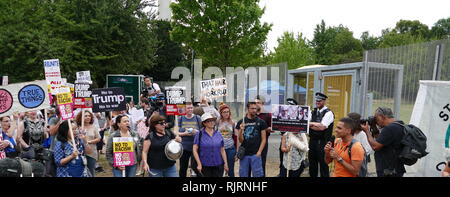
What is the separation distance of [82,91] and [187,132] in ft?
9.49

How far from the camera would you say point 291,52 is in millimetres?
32094

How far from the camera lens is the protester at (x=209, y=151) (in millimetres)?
5660

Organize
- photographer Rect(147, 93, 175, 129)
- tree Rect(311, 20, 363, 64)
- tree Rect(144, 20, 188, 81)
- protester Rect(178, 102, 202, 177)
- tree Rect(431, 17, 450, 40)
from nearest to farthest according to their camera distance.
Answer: protester Rect(178, 102, 202, 177) < photographer Rect(147, 93, 175, 129) < tree Rect(144, 20, 188, 81) < tree Rect(431, 17, 450, 40) < tree Rect(311, 20, 363, 64)

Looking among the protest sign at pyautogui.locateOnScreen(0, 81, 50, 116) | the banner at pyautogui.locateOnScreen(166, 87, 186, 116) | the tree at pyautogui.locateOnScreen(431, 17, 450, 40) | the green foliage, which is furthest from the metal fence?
the tree at pyautogui.locateOnScreen(431, 17, 450, 40)

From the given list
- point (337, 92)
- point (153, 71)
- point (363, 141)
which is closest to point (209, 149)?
point (363, 141)

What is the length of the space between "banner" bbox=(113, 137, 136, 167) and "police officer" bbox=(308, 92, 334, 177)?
132 inches

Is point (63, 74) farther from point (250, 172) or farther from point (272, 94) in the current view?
point (250, 172)

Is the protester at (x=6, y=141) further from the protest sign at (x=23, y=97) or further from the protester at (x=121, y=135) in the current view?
the protester at (x=121, y=135)

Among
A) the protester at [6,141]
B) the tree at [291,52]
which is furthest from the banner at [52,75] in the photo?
the tree at [291,52]

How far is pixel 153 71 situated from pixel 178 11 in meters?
26.4

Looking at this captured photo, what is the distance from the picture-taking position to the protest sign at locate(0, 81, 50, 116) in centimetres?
606

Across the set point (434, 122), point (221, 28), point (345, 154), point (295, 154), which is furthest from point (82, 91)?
point (221, 28)

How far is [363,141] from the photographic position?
612 cm

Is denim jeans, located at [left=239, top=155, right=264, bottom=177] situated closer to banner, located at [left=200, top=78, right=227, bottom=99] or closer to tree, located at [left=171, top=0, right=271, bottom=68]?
banner, located at [left=200, top=78, right=227, bottom=99]
